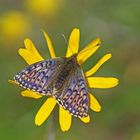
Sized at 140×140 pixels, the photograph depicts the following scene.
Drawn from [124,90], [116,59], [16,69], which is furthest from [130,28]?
[16,69]

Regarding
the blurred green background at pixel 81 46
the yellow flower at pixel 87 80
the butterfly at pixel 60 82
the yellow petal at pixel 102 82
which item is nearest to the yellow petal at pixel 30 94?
the yellow flower at pixel 87 80

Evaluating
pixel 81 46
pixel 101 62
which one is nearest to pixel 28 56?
pixel 101 62

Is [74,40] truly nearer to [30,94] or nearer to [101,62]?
[101,62]

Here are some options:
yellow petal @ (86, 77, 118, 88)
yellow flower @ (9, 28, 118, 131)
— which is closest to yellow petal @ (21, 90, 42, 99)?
yellow flower @ (9, 28, 118, 131)

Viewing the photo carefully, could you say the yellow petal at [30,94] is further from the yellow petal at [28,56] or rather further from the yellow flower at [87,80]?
the yellow petal at [28,56]

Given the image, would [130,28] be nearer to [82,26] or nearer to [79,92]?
[82,26]

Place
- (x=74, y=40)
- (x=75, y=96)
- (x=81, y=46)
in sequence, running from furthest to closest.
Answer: (x=81, y=46) < (x=74, y=40) < (x=75, y=96)
